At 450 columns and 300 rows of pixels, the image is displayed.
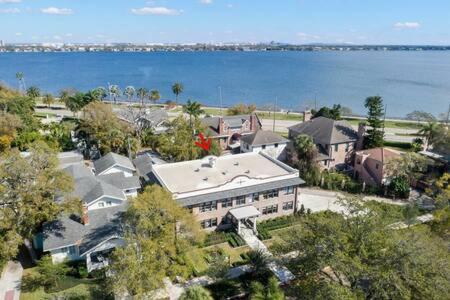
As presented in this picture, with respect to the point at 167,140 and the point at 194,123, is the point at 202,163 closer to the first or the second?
the point at 167,140

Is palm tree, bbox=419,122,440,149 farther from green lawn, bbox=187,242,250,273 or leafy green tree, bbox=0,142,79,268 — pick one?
leafy green tree, bbox=0,142,79,268

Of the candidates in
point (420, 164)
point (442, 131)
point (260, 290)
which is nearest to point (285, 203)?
point (260, 290)

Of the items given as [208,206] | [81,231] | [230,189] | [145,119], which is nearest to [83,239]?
[81,231]

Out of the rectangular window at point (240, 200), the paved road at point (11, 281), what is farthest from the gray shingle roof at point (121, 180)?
the paved road at point (11, 281)

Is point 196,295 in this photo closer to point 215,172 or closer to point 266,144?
point 215,172

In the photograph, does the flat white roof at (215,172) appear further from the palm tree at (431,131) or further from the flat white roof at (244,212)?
the palm tree at (431,131)

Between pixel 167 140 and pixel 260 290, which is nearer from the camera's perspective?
pixel 260 290

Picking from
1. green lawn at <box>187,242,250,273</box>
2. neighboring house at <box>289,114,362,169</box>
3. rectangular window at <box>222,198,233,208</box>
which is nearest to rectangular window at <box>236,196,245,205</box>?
rectangular window at <box>222,198,233,208</box>
